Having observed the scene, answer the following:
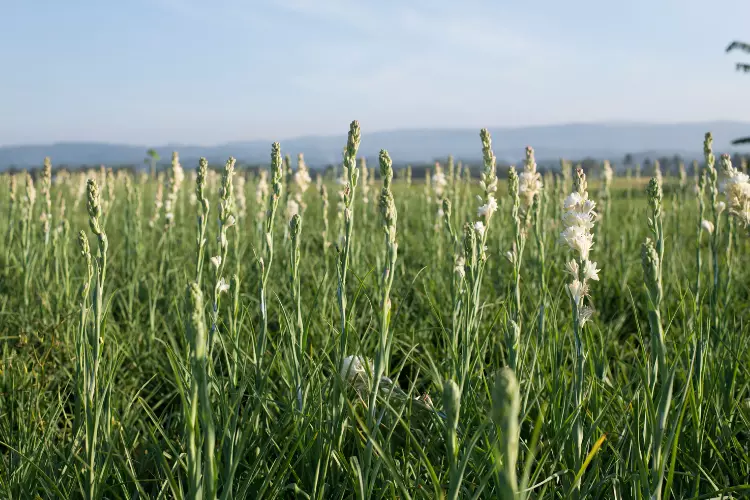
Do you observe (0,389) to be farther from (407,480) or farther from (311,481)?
(407,480)

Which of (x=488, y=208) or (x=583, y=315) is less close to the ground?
(x=488, y=208)

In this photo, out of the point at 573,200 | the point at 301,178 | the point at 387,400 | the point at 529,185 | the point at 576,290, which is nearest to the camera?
the point at 387,400

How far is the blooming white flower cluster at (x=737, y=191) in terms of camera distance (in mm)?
2494

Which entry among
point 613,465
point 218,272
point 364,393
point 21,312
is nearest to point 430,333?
→ point 364,393

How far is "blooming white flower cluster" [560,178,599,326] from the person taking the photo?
1693mm

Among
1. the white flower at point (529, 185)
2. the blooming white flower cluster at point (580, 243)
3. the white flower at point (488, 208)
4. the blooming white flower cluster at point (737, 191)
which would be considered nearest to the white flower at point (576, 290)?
the blooming white flower cluster at point (580, 243)

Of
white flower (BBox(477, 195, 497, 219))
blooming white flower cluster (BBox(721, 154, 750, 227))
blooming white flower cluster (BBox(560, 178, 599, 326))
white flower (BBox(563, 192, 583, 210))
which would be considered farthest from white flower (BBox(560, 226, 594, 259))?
blooming white flower cluster (BBox(721, 154, 750, 227))

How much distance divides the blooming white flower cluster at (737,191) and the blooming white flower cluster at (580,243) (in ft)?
3.54

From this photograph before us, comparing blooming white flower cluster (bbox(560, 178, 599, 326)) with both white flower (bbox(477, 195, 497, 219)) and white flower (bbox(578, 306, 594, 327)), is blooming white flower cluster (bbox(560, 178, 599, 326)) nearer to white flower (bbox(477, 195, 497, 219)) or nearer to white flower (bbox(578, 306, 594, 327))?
white flower (bbox(578, 306, 594, 327))

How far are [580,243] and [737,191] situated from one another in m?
1.27

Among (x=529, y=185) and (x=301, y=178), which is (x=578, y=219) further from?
(x=301, y=178)

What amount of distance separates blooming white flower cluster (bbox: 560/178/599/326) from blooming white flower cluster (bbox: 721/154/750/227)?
108 cm

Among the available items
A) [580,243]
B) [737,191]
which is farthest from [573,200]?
[737,191]

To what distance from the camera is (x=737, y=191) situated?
2520 mm
